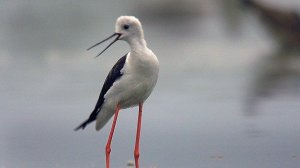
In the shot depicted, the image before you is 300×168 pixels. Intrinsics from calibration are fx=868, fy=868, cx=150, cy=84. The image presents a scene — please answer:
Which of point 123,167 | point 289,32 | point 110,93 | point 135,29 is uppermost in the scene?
point 289,32

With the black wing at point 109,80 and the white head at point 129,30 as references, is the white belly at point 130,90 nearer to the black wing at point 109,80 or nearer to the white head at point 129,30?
the black wing at point 109,80

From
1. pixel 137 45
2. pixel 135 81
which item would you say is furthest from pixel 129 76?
pixel 137 45

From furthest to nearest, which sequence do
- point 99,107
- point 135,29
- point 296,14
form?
point 296,14 → point 99,107 → point 135,29

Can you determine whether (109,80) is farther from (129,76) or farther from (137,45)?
(137,45)

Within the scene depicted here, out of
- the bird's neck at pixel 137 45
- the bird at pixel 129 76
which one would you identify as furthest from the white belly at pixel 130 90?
the bird's neck at pixel 137 45

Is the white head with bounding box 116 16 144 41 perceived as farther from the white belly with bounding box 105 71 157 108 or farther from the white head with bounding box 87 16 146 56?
the white belly with bounding box 105 71 157 108

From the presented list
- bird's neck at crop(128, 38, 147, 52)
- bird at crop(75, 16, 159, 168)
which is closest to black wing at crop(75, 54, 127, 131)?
bird at crop(75, 16, 159, 168)

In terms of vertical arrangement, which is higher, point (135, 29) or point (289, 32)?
point (289, 32)

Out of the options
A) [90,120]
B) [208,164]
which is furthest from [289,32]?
[90,120]

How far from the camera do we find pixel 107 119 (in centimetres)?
505

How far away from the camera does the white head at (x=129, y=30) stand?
459 centimetres

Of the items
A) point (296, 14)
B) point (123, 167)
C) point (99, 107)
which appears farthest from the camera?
point (296, 14)

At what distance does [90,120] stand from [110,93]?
0.31m

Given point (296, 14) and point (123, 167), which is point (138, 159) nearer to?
point (123, 167)
